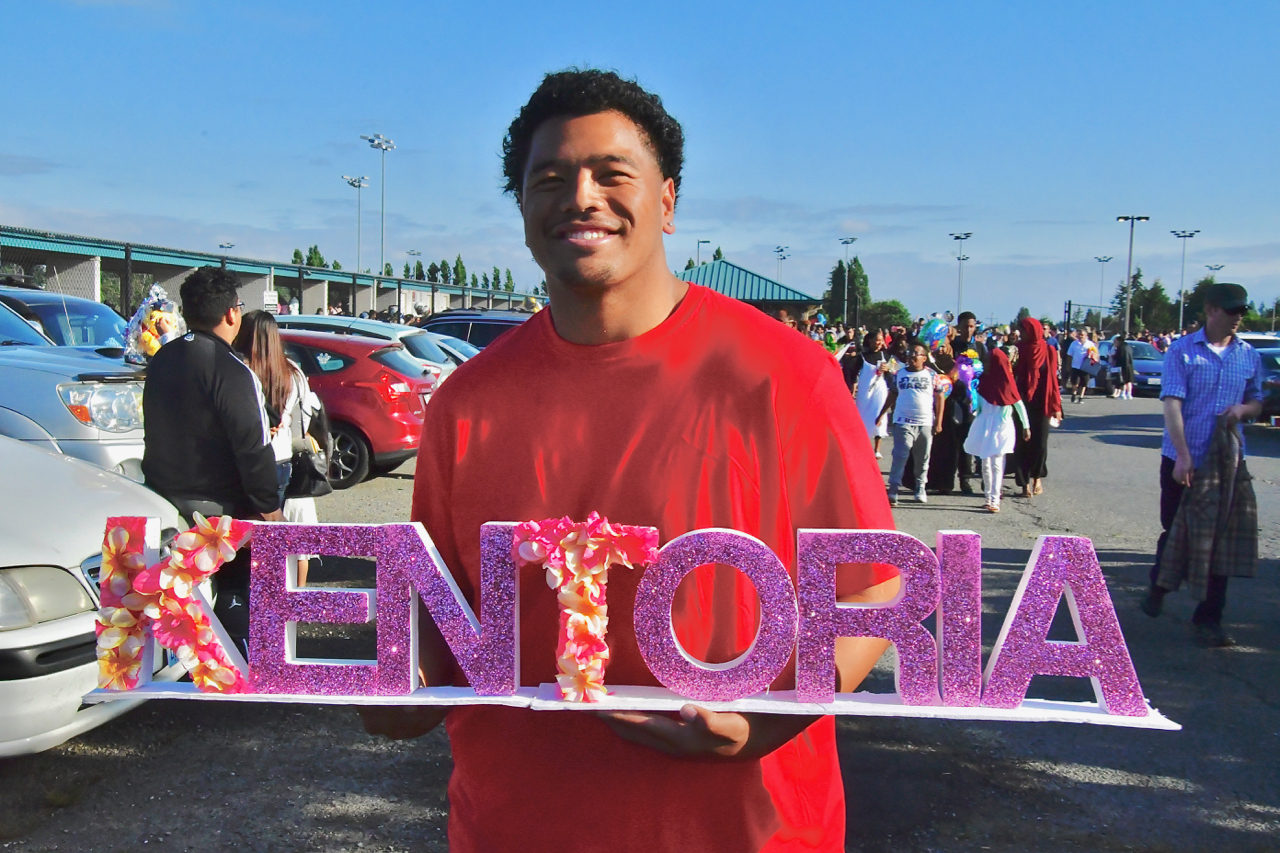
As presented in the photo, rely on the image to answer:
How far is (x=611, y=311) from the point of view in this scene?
1.62 metres

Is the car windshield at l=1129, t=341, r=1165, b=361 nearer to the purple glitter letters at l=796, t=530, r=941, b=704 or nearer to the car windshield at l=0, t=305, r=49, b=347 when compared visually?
the car windshield at l=0, t=305, r=49, b=347

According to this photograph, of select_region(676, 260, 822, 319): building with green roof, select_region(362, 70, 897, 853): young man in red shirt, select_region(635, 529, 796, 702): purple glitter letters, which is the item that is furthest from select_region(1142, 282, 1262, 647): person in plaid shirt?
select_region(676, 260, 822, 319): building with green roof

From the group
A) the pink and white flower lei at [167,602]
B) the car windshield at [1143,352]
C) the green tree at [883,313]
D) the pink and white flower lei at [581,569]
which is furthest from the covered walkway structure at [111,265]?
the green tree at [883,313]

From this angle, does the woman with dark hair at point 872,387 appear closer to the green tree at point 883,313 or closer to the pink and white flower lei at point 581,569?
the pink and white flower lei at point 581,569

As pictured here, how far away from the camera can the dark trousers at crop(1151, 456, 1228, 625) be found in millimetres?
5680

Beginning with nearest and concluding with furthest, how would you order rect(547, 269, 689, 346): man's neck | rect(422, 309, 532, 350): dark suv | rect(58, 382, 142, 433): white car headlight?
rect(547, 269, 689, 346): man's neck → rect(58, 382, 142, 433): white car headlight → rect(422, 309, 532, 350): dark suv

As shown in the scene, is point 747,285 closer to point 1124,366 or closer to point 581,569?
point 1124,366

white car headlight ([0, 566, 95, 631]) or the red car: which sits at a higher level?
the red car

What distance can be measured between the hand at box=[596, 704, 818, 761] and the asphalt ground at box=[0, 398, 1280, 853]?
2.13 m

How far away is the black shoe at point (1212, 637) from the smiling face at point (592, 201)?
5.38 meters

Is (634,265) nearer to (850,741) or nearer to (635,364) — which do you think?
(635,364)

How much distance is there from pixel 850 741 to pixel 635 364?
331 centimetres

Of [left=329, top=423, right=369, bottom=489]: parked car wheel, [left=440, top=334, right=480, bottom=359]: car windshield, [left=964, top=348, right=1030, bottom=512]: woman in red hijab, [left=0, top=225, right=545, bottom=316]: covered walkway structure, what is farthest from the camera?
[left=0, top=225, right=545, bottom=316]: covered walkway structure

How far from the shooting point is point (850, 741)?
438 cm
